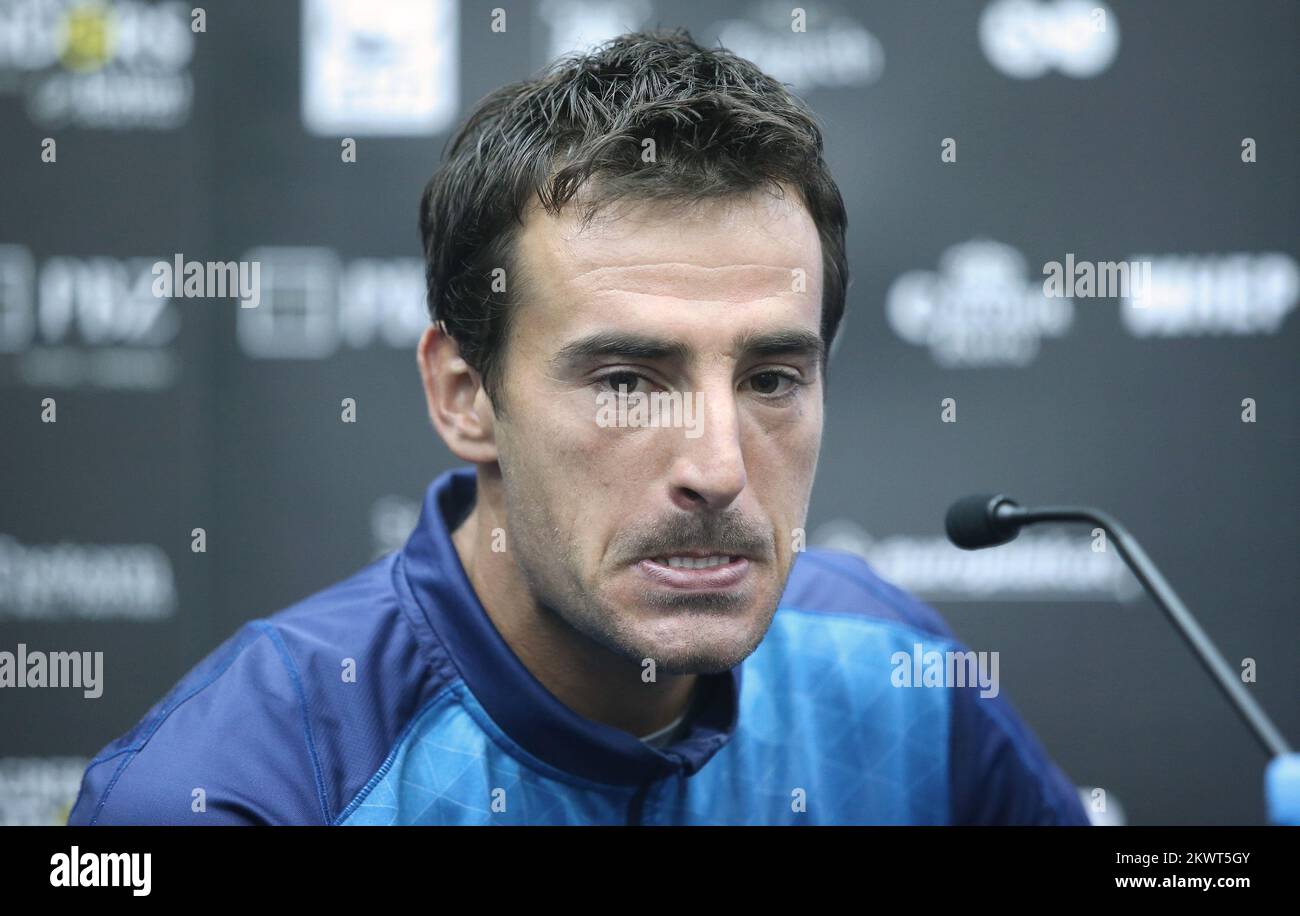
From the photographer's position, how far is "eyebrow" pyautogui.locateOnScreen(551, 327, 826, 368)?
89 cm

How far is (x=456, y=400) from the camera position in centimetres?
105

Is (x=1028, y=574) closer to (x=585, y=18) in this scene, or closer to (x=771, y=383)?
(x=771, y=383)

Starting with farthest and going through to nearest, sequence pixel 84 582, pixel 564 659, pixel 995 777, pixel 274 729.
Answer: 1. pixel 84 582
2. pixel 995 777
3. pixel 564 659
4. pixel 274 729

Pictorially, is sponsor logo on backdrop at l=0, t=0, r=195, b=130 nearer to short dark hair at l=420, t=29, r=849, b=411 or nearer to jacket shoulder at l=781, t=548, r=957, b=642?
short dark hair at l=420, t=29, r=849, b=411

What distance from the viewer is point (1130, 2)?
65.0 inches

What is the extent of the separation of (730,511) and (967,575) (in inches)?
34.4

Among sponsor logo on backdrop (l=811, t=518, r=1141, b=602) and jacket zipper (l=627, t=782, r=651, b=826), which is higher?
sponsor logo on backdrop (l=811, t=518, r=1141, b=602)

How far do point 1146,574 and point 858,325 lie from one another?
89 cm

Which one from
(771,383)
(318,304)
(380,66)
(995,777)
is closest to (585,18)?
(380,66)

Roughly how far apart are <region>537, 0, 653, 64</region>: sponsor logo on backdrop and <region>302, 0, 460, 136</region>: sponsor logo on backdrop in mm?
128

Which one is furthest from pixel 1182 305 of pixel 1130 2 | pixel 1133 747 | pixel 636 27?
pixel 636 27

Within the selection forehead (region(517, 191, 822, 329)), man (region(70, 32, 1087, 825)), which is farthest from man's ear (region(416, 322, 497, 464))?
forehead (region(517, 191, 822, 329))
